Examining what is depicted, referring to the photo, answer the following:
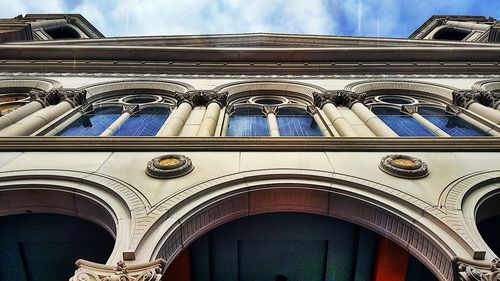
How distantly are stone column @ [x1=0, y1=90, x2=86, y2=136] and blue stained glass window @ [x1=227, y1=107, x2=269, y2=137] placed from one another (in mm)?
5748

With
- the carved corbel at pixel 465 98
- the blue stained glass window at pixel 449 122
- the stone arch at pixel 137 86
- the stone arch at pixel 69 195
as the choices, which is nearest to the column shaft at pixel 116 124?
the stone arch at pixel 137 86

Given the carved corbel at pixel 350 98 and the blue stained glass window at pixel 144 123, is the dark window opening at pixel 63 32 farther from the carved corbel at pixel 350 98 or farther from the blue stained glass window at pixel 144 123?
the carved corbel at pixel 350 98

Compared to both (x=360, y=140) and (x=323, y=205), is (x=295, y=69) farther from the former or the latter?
(x=323, y=205)

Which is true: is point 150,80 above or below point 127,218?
above

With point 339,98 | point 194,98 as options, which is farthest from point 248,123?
point 339,98

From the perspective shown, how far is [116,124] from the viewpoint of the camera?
508 inches

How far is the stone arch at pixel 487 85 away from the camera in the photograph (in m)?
15.3

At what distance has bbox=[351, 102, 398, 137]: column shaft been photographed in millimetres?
10791

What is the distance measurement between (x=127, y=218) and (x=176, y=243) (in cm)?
92

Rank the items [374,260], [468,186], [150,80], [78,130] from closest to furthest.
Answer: [468,186], [374,260], [78,130], [150,80]

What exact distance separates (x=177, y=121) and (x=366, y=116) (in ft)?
20.3

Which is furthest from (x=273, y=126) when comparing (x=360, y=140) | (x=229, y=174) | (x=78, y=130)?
(x=78, y=130)

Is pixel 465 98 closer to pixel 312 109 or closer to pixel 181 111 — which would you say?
pixel 312 109

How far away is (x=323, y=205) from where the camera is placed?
7148mm
